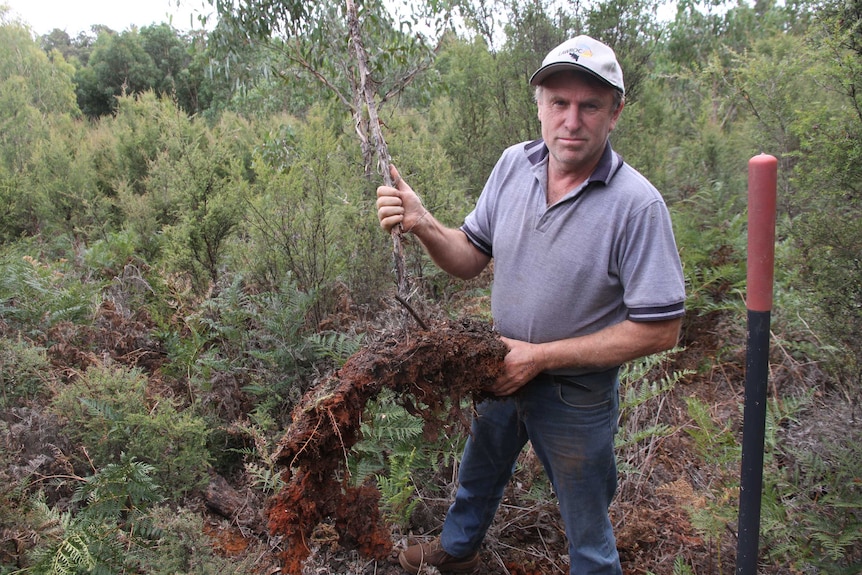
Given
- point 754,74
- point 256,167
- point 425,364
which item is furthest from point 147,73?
point 425,364

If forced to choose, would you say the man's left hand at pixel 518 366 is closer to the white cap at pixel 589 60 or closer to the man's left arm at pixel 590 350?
the man's left arm at pixel 590 350

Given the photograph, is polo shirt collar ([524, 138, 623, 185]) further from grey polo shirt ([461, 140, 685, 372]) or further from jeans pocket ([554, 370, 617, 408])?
jeans pocket ([554, 370, 617, 408])

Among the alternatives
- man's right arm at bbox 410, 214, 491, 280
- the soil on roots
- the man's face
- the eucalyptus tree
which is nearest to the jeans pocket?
the soil on roots

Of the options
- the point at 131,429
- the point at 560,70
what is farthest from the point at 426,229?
the point at 131,429

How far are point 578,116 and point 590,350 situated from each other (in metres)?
0.83

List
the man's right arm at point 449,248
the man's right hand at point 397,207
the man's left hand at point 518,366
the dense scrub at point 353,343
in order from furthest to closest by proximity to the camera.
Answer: the dense scrub at point 353,343 → the man's right arm at point 449,248 → the man's right hand at point 397,207 → the man's left hand at point 518,366

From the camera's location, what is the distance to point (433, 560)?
2658 millimetres

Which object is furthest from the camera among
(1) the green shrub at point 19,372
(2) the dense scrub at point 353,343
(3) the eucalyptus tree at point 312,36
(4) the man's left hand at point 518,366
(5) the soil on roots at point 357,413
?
(3) the eucalyptus tree at point 312,36

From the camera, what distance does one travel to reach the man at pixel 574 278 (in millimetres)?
1925

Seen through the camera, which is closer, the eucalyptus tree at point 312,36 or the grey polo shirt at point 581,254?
the grey polo shirt at point 581,254

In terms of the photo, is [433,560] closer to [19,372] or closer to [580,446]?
[580,446]

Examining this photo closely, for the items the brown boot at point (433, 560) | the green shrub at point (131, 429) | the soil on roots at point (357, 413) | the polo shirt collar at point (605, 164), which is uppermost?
the polo shirt collar at point (605, 164)

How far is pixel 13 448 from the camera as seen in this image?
3010 millimetres

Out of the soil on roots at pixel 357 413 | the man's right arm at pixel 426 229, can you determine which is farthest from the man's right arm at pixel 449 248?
the soil on roots at pixel 357 413
